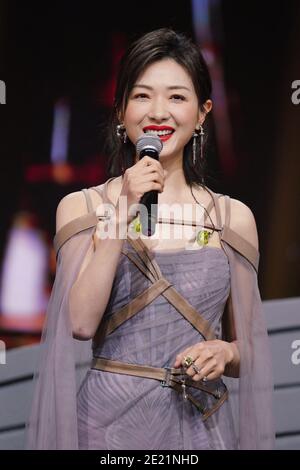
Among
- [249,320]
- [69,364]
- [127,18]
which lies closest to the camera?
[69,364]

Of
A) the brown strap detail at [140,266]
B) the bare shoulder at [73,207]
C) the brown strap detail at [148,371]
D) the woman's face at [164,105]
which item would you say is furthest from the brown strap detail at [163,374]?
the woman's face at [164,105]

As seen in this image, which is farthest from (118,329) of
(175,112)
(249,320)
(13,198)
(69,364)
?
→ (13,198)

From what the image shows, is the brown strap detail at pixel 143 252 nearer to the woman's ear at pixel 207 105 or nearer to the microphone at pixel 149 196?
the microphone at pixel 149 196

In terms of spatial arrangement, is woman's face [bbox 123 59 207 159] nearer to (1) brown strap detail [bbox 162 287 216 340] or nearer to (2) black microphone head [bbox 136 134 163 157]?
(2) black microphone head [bbox 136 134 163 157]

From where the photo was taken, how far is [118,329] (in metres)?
1.46

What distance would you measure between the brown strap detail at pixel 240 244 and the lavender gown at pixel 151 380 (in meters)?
0.05

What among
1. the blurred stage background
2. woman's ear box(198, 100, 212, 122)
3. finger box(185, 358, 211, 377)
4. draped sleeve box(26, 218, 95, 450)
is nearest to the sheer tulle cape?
draped sleeve box(26, 218, 95, 450)

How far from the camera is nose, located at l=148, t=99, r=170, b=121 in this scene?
1.50 m

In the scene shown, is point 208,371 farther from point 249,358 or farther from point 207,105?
point 207,105

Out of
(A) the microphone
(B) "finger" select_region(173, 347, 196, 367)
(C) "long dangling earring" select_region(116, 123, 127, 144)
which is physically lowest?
(B) "finger" select_region(173, 347, 196, 367)

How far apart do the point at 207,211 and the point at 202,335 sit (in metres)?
0.25

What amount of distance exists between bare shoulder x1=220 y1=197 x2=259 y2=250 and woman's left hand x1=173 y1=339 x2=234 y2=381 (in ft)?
0.80

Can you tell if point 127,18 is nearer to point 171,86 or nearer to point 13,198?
point 13,198

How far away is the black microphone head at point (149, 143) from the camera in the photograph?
139 centimetres
